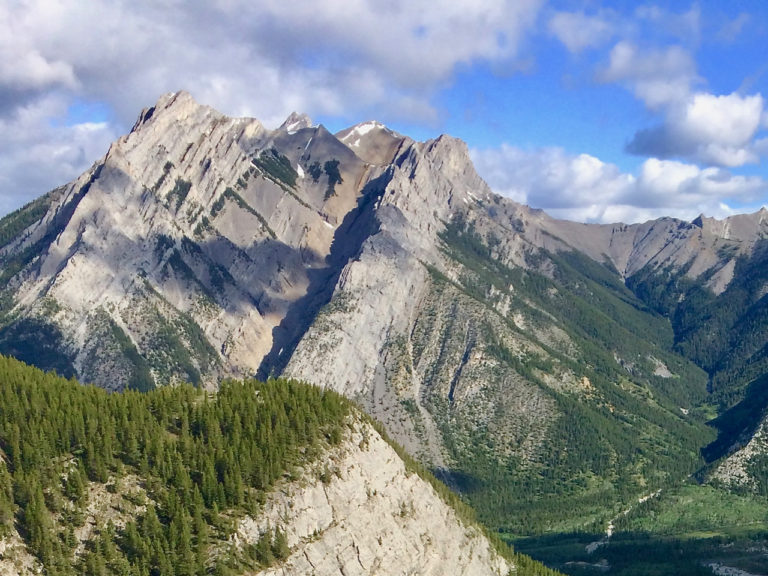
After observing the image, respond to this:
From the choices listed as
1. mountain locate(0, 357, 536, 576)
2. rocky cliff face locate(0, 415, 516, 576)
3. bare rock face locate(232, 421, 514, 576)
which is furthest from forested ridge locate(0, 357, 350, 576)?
bare rock face locate(232, 421, 514, 576)

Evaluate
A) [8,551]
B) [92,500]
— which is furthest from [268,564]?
[8,551]

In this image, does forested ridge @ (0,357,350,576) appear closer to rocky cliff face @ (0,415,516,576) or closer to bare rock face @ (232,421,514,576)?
rocky cliff face @ (0,415,516,576)

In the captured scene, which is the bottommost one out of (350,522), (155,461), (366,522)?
(366,522)

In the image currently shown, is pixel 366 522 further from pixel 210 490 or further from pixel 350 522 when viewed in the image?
pixel 210 490

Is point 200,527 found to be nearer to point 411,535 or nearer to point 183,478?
point 183,478

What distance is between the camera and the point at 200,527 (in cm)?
11556

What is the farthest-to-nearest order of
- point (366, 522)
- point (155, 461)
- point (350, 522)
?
point (366, 522)
point (350, 522)
point (155, 461)

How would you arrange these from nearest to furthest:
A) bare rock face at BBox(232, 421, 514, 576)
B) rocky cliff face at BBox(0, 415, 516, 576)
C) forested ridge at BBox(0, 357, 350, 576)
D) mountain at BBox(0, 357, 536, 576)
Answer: forested ridge at BBox(0, 357, 350, 576)
mountain at BBox(0, 357, 536, 576)
rocky cliff face at BBox(0, 415, 516, 576)
bare rock face at BBox(232, 421, 514, 576)

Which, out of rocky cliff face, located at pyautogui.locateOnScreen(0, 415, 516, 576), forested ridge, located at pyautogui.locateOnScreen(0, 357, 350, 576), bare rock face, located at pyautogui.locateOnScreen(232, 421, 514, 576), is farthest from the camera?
bare rock face, located at pyautogui.locateOnScreen(232, 421, 514, 576)

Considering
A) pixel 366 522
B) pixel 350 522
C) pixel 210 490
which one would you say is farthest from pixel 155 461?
pixel 366 522

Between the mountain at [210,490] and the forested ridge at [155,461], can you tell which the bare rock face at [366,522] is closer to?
the mountain at [210,490]

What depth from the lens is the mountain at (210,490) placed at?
363 ft

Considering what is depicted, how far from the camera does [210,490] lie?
396ft

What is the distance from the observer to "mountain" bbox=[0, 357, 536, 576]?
11062 centimetres
